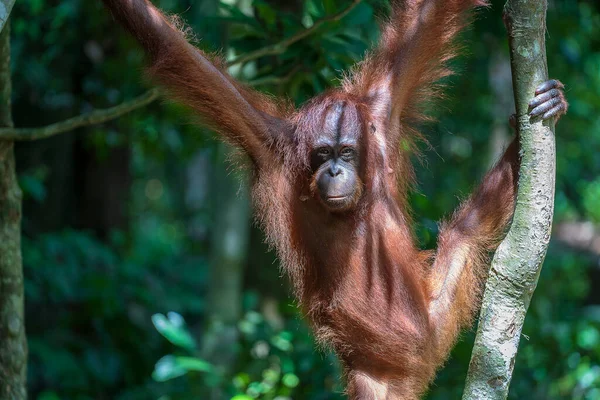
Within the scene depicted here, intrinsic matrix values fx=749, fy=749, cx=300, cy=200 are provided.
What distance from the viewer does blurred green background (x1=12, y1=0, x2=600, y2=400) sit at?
16.1ft

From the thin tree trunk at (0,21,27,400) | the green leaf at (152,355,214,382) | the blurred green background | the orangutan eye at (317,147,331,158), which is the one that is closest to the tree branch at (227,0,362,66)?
the blurred green background

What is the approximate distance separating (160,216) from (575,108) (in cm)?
1813

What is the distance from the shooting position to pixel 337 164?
362 centimetres

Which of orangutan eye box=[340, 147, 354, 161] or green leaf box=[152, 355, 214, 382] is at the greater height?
orangutan eye box=[340, 147, 354, 161]

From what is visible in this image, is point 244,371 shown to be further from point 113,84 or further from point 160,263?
point 160,263

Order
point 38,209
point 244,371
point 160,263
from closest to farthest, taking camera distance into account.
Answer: point 244,371 < point 38,209 < point 160,263

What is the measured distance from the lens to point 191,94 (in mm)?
3627

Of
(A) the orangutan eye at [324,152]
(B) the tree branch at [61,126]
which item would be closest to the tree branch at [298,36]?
(B) the tree branch at [61,126]

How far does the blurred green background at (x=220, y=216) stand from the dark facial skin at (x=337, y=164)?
50 centimetres

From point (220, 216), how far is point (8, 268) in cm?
265

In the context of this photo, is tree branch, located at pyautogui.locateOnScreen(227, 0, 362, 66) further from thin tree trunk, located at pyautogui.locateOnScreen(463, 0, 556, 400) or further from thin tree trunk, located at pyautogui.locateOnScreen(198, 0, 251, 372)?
thin tree trunk, located at pyautogui.locateOnScreen(198, 0, 251, 372)

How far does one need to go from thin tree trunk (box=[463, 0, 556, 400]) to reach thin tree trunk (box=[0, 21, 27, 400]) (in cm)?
225

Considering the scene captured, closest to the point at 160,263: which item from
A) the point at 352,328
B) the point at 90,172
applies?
the point at 90,172

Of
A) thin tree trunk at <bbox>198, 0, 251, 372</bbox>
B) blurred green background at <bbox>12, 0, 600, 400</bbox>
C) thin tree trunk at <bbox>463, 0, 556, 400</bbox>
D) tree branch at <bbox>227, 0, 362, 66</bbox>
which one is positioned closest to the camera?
thin tree trunk at <bbox>463, 0, 556, 400</bbox>
